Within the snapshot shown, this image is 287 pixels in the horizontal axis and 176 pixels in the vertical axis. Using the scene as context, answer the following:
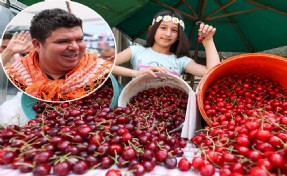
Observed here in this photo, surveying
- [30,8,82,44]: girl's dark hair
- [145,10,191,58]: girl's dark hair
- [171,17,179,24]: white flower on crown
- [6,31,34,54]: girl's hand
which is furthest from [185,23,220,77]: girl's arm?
[6,31,34,54]: girl's hand

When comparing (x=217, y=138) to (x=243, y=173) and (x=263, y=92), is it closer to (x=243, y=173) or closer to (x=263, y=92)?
(x=243, y=173)

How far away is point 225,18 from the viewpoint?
140 inches

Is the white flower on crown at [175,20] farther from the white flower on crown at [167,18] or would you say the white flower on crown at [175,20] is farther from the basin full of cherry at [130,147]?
the basin full of cherry at [130,147]

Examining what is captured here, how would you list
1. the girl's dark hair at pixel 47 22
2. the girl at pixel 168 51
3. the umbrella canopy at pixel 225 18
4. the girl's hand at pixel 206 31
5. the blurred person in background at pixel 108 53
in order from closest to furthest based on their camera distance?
the girl's dark hair at pixel 47 22 < the blurred person in background at pixel 108 53 < the girl's hand at pixel 206 31 < the girl at pixel 168 51 < the umbrella canopy at pixel 225 18

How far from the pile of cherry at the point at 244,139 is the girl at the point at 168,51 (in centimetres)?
58

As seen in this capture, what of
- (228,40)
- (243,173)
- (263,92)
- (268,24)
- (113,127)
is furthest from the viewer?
(228,40)

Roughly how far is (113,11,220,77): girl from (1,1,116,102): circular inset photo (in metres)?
0.81

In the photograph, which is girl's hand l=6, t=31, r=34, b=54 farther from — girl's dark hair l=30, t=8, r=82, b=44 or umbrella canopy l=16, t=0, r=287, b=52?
umbrella canopy l=16, t=0, r=287, b=52

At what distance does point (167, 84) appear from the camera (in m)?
1.94

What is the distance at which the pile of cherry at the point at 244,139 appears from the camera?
0.76m

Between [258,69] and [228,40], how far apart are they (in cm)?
232

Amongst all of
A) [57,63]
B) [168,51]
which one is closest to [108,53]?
[57,63]

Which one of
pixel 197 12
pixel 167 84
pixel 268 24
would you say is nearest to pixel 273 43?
pixel 268 24

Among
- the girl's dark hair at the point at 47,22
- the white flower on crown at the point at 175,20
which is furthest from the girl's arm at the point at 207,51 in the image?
the girl's dark hair at the point at 47,22
